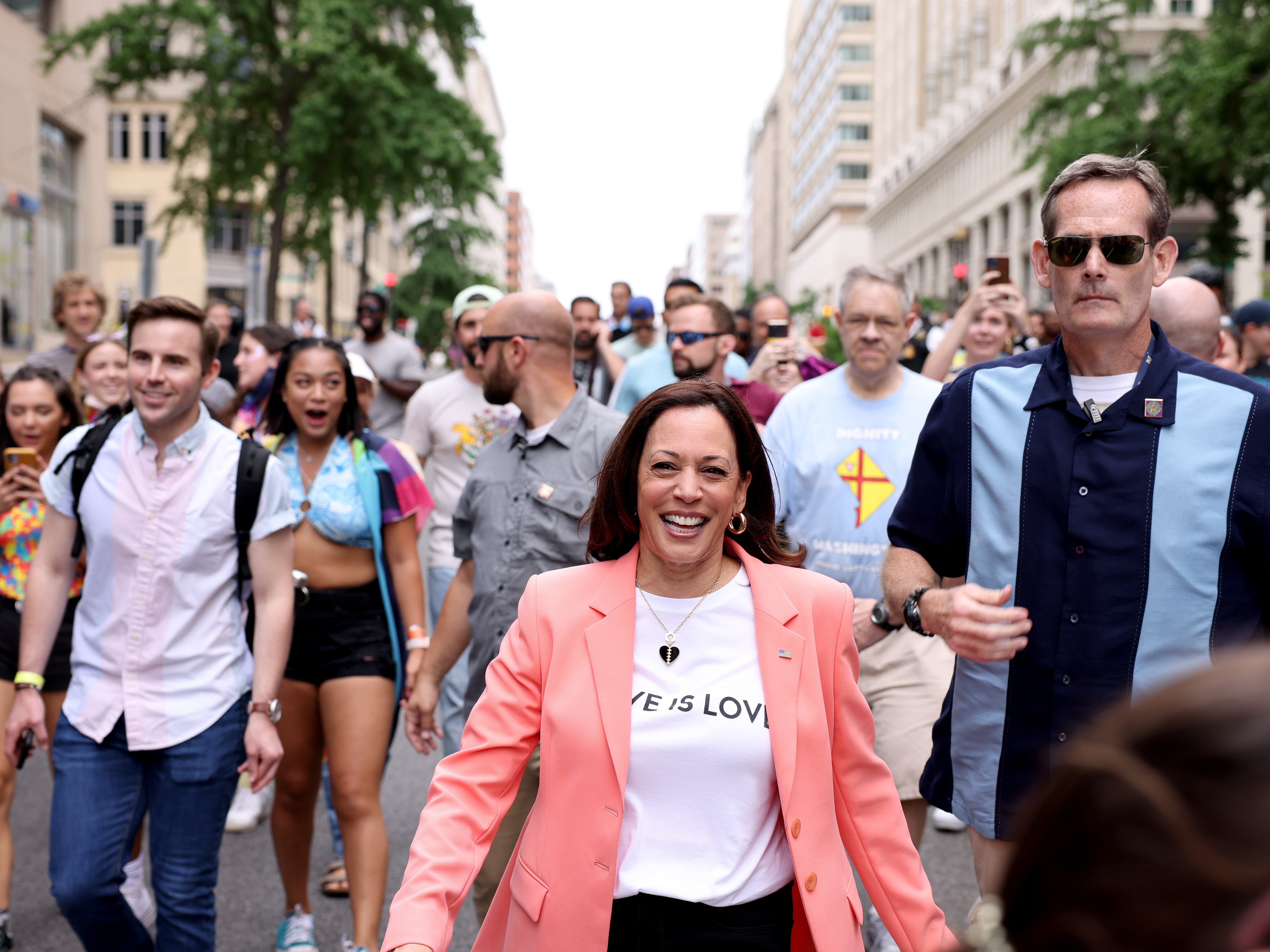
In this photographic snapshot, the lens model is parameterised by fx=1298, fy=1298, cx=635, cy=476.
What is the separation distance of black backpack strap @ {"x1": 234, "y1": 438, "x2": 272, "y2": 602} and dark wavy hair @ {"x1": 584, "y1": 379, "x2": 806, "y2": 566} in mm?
1368

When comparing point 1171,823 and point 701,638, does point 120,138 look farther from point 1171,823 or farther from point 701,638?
point 1171,823

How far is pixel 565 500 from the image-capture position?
432cm

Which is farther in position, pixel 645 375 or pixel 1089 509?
pixel 645 375

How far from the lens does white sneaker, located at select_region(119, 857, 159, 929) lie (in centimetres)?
453

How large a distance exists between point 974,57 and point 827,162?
36.0 m

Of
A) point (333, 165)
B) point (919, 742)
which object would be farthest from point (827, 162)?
point (919, 742)

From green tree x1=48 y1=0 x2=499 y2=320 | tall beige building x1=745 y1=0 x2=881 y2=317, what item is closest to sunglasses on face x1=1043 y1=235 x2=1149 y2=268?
green tree x1=48 y1=0 x2=499 y2=320

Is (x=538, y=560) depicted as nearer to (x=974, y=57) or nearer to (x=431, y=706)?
(x=431, y=706)

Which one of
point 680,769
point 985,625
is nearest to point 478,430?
point 680,769

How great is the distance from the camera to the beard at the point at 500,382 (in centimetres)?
461

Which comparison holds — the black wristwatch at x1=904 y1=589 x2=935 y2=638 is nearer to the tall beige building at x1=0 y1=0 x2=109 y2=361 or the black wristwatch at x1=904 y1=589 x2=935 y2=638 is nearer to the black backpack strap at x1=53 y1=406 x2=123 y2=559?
the black backpack strap at x1=53 y1=406 x2=123 y2=559

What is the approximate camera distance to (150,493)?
399 cm

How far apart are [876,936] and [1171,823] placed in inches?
156

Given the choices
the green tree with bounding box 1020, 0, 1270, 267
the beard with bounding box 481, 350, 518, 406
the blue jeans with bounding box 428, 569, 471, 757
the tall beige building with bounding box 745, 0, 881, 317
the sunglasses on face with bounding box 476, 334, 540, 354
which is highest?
the tall beige building with bounding box 745, 0, 881, 317
